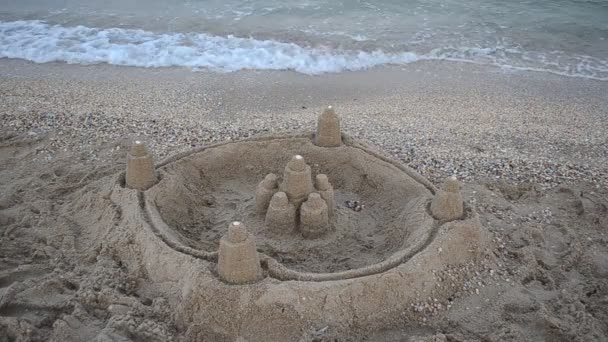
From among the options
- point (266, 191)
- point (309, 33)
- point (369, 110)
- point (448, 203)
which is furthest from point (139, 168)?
point (309, 33)

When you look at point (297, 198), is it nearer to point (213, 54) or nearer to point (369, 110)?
point (369, 110)

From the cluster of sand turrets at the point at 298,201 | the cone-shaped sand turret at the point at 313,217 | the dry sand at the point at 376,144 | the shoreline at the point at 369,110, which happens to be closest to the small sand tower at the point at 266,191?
the cluster of sand turrets at the point at 298,201

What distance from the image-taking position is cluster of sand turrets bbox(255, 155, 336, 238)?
14.9ft

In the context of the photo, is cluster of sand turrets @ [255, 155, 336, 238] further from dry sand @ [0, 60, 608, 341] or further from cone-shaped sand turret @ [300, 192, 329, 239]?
dry sand @ [0, 60, 608, 341]

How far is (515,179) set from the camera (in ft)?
19.4

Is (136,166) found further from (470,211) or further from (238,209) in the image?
(470,211)

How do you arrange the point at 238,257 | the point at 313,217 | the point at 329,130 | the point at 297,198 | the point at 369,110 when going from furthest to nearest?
the point at 369,110 < the point at 329,130 < the point at 297,198 < the point at 313,217 < the point at 238,257

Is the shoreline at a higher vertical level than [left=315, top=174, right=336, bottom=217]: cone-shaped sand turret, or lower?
lower

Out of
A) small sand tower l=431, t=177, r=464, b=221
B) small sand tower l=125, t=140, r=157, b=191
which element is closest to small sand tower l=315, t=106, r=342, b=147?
small sand tower l=431, t=177, r=464, b=221

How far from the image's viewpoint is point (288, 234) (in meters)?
4.66

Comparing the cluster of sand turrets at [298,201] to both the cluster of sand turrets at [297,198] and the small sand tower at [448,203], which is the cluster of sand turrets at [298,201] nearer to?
the cluster of sand turrets at [297,198]

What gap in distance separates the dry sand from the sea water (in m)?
0.58

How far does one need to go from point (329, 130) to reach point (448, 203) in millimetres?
1475

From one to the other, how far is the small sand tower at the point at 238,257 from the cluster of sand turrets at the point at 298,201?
79cm
